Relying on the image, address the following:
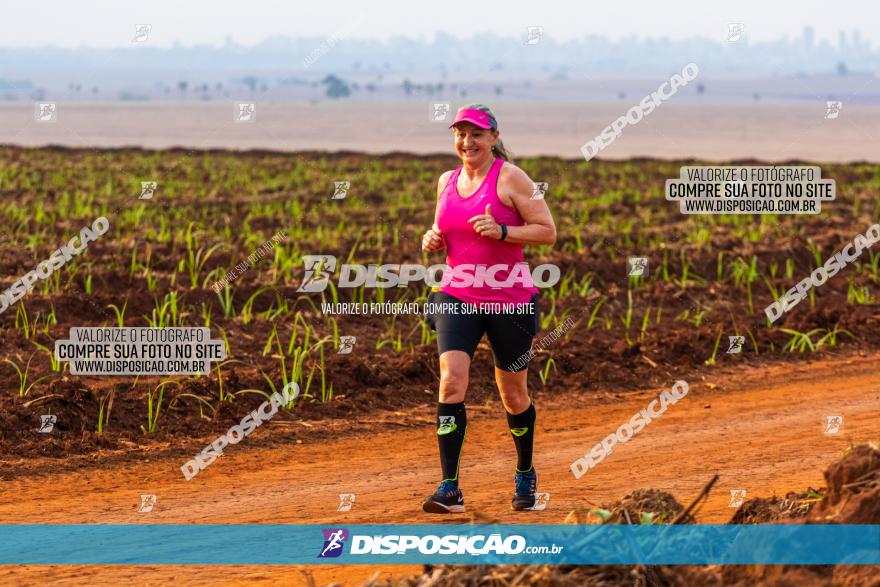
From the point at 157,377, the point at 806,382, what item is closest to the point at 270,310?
the point at 157,377

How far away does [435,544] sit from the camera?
6273mm

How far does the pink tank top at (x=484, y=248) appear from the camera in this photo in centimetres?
658

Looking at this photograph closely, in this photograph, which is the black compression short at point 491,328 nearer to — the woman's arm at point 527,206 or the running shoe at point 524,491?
the woman's arm at point 527,206

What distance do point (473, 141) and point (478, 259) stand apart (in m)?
0.61

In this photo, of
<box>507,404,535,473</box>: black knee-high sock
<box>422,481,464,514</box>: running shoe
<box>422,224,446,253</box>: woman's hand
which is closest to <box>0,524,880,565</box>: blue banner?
<box>422,481,464,514</box>: running shoe

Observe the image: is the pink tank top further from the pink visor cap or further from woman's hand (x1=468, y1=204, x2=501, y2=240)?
the pink visor cap

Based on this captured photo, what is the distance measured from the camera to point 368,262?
50.5ft

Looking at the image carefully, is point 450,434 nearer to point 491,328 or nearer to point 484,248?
point 491,328

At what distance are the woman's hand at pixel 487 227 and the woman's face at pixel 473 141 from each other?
357 mm

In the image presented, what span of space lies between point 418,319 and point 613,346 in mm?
1928

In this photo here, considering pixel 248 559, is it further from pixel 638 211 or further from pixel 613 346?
pixel 638 211

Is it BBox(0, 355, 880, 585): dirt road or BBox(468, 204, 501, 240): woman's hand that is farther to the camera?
BBox(0, 355, 880, 585): dirt road

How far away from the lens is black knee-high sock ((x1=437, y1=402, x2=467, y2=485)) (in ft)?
22.0

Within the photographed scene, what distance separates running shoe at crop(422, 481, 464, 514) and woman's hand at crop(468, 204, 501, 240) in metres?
1.35
